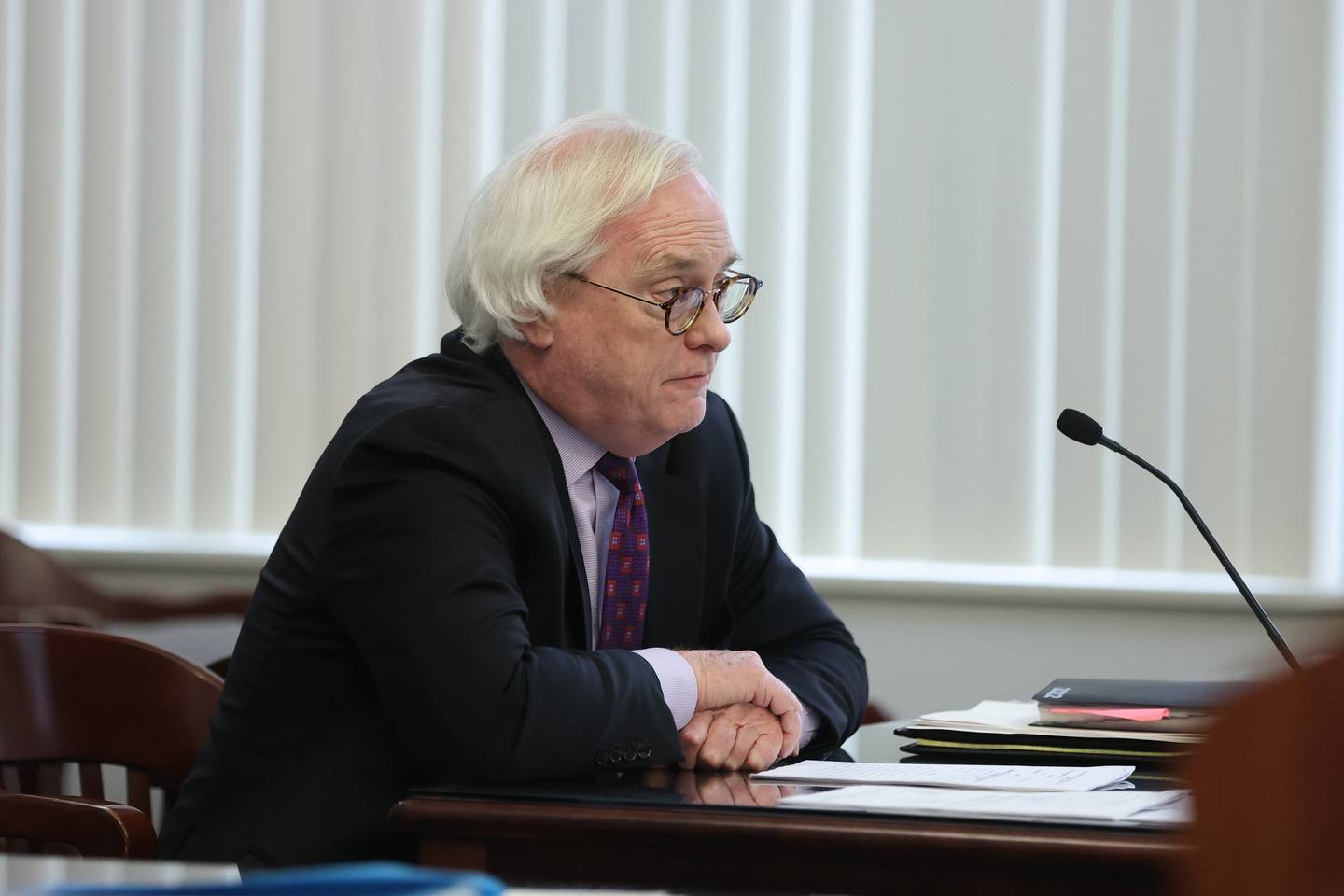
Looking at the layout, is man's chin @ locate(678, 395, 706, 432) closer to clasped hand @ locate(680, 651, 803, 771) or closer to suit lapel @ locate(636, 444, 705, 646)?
suit lapel @ locate(636, 444, 705, 646)

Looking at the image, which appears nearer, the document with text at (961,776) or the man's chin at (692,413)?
the document with text at (961,776)

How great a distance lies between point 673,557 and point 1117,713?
56cm

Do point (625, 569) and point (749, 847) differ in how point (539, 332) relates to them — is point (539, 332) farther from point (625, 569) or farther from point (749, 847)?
point (749, 847)

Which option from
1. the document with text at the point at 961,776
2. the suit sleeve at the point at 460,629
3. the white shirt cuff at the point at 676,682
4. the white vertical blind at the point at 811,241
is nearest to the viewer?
the document with text at the point at 961,776

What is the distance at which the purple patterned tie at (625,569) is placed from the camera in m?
1.86

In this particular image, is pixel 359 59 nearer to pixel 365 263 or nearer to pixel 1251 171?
pixel 365 263

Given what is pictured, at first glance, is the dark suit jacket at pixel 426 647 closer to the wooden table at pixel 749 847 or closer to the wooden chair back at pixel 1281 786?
the wooden table at pixel 749 847

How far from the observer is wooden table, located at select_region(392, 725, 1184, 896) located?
3.77ft

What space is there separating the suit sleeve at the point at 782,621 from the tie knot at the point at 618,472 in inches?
8.4

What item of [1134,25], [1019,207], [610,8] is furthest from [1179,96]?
[610,8]

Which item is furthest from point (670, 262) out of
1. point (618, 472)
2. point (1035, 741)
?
point (1035, 741)

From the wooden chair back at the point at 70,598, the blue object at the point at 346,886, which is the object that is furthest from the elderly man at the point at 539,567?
the wooden chair back at the point at 70,598

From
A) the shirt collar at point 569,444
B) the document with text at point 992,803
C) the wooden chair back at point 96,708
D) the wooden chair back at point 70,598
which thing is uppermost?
the shirt collar at point 569,444

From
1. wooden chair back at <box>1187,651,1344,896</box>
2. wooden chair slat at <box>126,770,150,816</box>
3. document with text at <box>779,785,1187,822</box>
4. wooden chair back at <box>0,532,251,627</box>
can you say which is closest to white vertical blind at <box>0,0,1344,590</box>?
wooden chair back at <box>0,532,251,627</box>
